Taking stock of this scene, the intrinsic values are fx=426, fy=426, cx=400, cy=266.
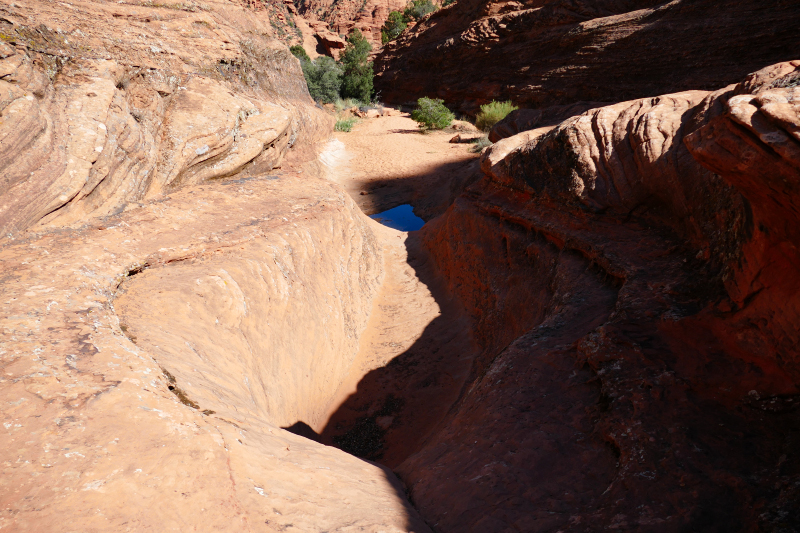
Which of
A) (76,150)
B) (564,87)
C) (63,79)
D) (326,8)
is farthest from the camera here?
(326,8)

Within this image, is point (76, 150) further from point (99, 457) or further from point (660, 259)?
point (660, 259)

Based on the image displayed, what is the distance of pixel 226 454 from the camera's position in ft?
6.73

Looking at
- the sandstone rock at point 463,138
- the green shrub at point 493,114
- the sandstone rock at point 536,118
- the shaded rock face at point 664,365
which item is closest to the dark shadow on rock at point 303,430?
the shaded rock face at point 664,365

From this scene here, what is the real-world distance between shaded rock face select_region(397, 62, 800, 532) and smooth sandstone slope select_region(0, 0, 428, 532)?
2.42 ft

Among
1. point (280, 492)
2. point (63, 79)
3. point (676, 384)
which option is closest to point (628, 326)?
point (676, 384)

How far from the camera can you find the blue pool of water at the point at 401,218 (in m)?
11.6

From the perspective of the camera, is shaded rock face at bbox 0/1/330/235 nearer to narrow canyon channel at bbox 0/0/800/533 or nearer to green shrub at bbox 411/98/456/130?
narrow canyon channel at bbox 0/0/800/533

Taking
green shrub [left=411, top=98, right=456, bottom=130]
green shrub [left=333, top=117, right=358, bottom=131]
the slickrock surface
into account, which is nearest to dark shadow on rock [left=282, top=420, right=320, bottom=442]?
the slickrock surface

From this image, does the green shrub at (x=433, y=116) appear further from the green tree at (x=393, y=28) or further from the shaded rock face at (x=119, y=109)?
the green tree at (x=393, y=28)

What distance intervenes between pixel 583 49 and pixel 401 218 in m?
9.35

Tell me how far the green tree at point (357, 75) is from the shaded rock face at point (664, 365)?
2153 centimetres

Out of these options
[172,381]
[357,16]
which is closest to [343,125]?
[172,381]

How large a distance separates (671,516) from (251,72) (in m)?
9.82

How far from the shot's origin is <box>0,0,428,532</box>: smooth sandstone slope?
182 centimetres
